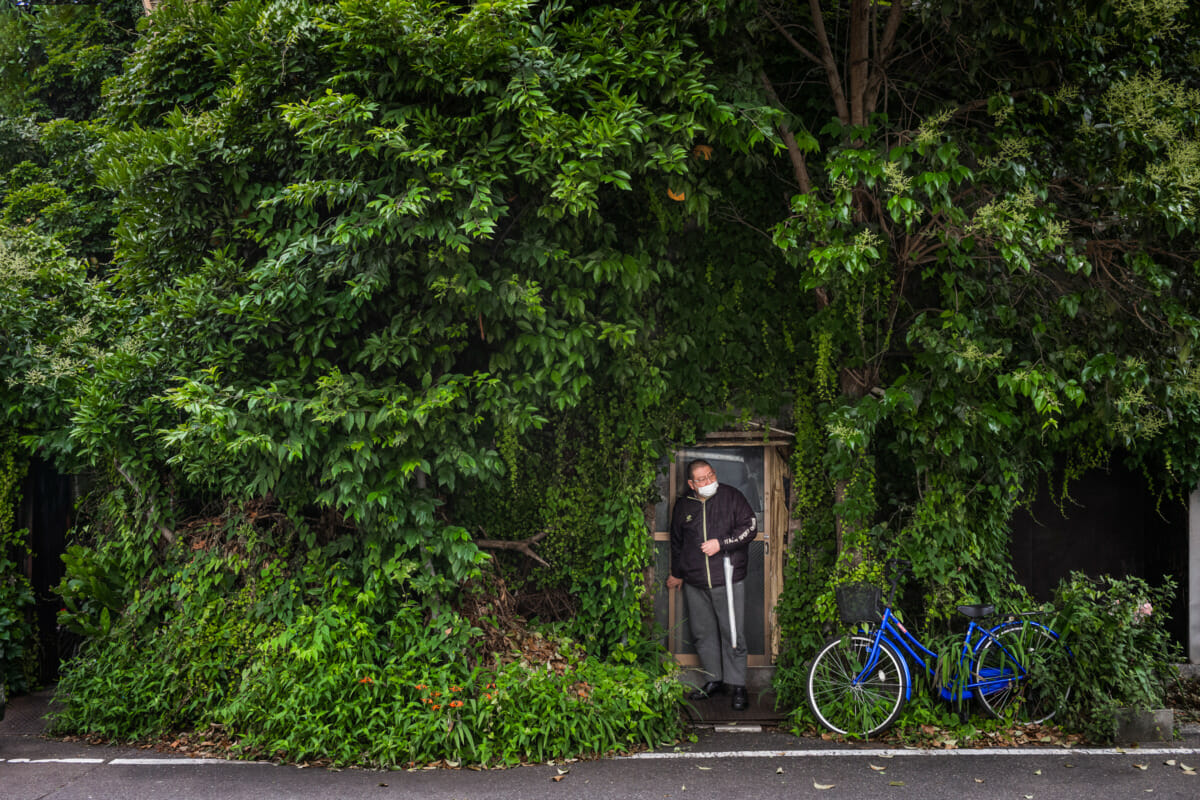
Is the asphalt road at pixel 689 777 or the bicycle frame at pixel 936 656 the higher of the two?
the bicycle frame at pixel 936 656

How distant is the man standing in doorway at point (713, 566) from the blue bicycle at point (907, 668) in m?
1.07

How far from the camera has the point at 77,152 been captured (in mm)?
9562

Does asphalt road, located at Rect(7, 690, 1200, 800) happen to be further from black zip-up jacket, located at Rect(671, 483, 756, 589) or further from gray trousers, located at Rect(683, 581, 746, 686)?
black zip-up jacket, located at Rect(671, 483, 756, 589)

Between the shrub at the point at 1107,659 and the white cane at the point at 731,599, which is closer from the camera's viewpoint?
the shrub at the point at 1107,659

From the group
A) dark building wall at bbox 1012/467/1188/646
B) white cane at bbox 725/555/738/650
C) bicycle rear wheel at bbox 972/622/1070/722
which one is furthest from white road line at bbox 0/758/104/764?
dark building wall at bbox 1012/467/1188/646

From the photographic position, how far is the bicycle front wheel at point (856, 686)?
20.3ft

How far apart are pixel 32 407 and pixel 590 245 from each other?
5.13 metres

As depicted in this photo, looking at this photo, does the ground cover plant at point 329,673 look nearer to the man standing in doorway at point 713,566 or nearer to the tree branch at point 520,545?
the tree branch at point 520,545

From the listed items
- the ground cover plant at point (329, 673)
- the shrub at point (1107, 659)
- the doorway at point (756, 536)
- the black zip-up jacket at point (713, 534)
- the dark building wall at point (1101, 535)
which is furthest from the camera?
the dark building wall at point (1101, 535)

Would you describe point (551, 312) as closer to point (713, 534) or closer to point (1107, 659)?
point (713, 534)

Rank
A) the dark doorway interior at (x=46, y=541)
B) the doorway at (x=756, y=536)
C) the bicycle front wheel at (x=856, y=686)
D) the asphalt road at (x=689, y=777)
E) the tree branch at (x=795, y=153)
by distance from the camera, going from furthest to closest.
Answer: the dark doorway interior at (x=46, y=541) → the doorway at (x=756, y=536) → the tree branch at (x=795, y=153) → the bicycle front wheel at (x=856, y=686) → the asphalt road at (x=689, y=777)

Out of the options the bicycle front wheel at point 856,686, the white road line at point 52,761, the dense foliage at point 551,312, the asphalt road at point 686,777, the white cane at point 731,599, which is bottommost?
the white road line at point 52,761

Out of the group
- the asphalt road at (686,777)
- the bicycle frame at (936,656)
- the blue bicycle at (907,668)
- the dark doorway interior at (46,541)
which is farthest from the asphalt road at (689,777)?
the dark doorway interior at (46,541)

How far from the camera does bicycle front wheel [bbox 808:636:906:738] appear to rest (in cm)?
618
